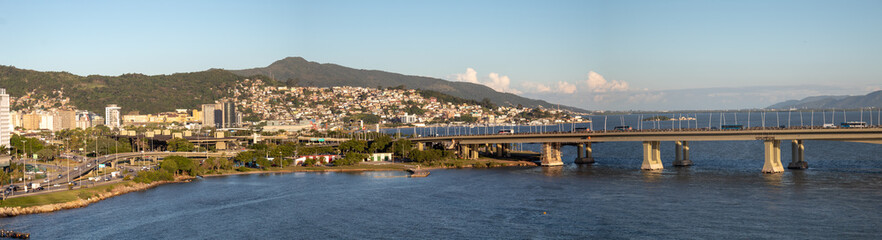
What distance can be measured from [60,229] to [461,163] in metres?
66.8

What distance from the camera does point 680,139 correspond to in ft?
347

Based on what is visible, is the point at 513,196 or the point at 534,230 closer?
the point at 534,230

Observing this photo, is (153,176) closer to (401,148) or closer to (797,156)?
(401,148)

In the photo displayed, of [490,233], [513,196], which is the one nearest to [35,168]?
[513,196]

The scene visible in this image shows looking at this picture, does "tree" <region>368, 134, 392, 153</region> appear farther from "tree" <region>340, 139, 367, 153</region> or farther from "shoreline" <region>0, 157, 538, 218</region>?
"shoreline" <region>0, 157, 538, 218</region>

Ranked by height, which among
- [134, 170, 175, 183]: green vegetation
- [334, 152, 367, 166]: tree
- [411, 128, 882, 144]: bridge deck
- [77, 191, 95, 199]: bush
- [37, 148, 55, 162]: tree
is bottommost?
[77, 191, 95, 199]: bush

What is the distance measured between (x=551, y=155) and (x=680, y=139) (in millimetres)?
21180

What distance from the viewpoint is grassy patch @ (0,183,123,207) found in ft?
249

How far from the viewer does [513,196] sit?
80000mm

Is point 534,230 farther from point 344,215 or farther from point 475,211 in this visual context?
point 344,215

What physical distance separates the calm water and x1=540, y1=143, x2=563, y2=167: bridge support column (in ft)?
46.0

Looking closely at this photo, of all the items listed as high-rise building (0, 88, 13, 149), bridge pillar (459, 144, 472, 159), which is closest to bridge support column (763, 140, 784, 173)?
bridge pillar (459, 144, 472, 159)

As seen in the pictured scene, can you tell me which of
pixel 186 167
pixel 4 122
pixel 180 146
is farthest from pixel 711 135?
pixel 4 122

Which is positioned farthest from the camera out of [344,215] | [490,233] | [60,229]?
[344,215]
